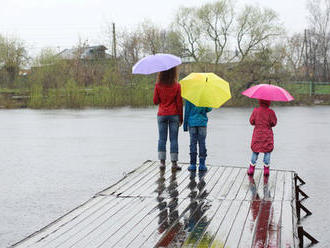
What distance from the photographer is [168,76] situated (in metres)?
6.95

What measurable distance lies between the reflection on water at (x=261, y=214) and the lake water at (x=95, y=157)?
0.72 m

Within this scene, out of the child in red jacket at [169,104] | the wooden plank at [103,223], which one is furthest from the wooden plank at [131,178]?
the wooden plank at [103,223]

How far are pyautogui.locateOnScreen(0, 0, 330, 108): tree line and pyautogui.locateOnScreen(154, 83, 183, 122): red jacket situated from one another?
20.5 metres

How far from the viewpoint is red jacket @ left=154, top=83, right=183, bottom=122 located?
6992 millimetres

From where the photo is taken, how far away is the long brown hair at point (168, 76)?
22.7 ft

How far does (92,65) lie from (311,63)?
1916cm

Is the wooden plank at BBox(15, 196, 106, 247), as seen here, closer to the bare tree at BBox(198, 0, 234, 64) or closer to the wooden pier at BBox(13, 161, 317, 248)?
the wooden pier at BBox(13, 161, 317, 248)

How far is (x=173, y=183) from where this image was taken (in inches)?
251

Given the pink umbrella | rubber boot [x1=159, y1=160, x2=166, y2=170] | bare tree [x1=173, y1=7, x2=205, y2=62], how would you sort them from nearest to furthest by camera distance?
the pink umbrella < rubber boot [x1=159, y1=160, x2=166, y2=170] < bare tree [x1=173, y1=7, x2=205, y2=62]

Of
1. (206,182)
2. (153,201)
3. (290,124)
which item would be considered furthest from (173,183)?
(290,124)

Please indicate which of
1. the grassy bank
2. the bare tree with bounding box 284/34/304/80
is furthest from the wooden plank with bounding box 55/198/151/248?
the bare tree with bounding box 284/34/304/80

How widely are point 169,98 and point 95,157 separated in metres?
4.36

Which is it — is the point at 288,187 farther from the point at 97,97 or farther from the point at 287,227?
the point at 97,97

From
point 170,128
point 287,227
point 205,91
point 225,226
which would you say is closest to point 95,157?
point 170,128
